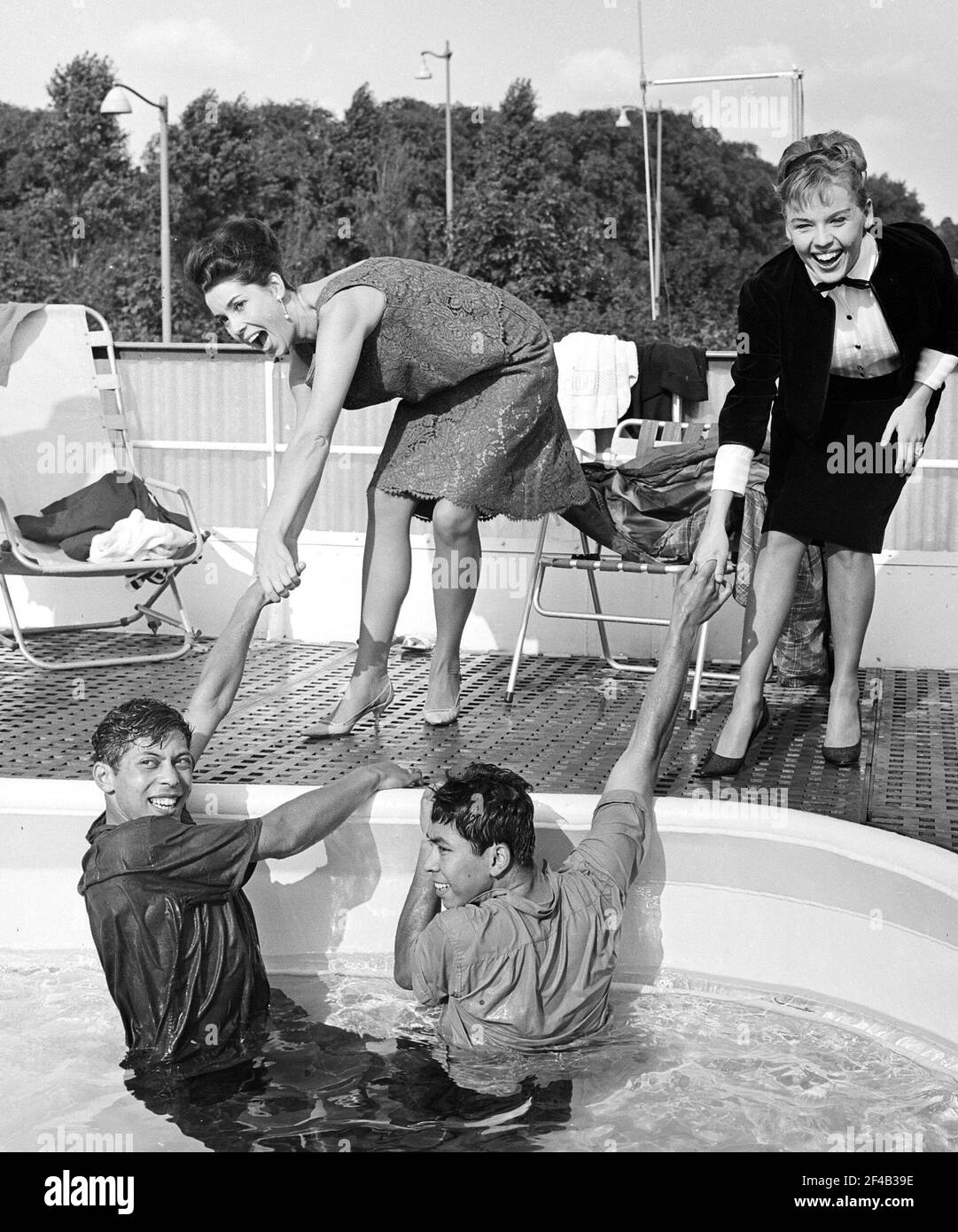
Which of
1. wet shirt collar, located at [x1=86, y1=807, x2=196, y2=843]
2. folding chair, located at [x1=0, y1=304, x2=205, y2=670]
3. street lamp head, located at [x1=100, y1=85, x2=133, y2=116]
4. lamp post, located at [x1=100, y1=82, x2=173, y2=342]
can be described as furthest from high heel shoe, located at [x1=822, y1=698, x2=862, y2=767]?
street lamp head, located at [x1=100, y1=85, x2=133, y2=116]

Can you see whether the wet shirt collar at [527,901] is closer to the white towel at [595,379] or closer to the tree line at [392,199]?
the white towel at [595,379]

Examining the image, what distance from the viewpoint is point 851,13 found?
144 ft

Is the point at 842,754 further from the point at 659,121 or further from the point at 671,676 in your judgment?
the point at 659,121

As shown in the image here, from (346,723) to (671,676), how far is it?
1.18 m

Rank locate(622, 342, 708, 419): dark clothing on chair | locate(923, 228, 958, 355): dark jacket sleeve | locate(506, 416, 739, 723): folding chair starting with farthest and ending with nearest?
locate(622, 342, 708, 419): dark clothing on chair < locate(506, 416, 739, 723): folding chair < locate(923, 228, 958, 355): dark jacket sleeve

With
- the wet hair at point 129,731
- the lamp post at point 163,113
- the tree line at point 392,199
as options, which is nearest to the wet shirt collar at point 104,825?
the wet hair at point 129,731

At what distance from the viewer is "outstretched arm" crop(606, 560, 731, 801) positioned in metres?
3.02

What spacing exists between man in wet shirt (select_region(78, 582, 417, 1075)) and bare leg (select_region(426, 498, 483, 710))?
1391 millimetres

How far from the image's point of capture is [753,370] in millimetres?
3531

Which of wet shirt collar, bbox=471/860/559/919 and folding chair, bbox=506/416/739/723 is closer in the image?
wet shirt collar, bbox=471/860/559/919

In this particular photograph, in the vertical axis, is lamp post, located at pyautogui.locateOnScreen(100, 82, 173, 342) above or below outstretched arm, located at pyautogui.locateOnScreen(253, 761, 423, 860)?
above

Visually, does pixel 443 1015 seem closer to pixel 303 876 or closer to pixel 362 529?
pixel 303 876

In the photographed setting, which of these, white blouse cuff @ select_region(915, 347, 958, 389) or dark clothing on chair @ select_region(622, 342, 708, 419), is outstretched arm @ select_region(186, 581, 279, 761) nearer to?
white blouse cuff @ select_region(915, 347, 958, 389)

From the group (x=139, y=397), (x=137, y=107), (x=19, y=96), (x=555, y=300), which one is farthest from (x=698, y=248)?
(x=139, y=397)
